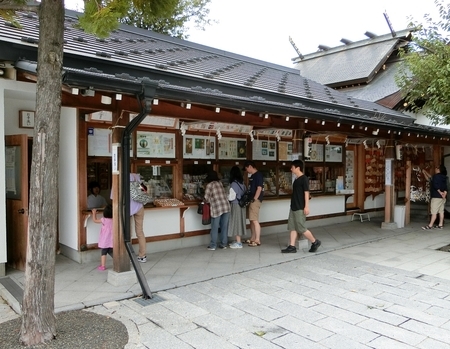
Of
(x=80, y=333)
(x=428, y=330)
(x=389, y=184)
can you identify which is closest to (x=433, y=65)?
(x=389, y=184)

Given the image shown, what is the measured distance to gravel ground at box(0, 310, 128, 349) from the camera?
11.1 feet

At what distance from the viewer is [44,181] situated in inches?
130

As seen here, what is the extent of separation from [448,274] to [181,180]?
494 cm

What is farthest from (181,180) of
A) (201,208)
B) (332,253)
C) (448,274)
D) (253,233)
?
(448,274)

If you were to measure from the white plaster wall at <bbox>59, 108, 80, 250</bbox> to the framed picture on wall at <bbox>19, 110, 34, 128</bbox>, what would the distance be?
55 centimetres

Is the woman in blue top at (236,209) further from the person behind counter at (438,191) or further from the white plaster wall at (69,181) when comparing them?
the person behind counter at (438,191)

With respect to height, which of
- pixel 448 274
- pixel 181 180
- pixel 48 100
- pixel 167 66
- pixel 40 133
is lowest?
pixel 448 274

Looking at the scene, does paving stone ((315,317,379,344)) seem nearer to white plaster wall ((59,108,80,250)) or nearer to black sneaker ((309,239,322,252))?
black sneaker ((309,239,322,252))

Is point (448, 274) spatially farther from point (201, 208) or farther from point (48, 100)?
point (48, 100)

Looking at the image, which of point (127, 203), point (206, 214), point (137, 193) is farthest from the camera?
point (206, 214)

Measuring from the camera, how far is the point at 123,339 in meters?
3.56

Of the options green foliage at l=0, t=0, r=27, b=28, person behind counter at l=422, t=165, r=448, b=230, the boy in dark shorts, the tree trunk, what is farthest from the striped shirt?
person behind counter at l=422, t=165, r=448, b=230

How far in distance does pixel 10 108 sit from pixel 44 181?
3.91m

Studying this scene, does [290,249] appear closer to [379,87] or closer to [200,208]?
[200,208]
